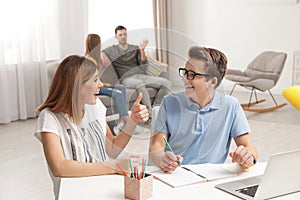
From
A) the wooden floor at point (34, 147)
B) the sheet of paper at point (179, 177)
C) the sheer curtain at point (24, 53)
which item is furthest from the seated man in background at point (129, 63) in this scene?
the sheer curtain at point (24, 53)

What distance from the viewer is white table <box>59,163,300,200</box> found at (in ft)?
5.16

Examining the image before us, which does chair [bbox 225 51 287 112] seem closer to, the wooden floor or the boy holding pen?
the wooden floor

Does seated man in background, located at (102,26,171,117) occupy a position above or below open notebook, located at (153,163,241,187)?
above

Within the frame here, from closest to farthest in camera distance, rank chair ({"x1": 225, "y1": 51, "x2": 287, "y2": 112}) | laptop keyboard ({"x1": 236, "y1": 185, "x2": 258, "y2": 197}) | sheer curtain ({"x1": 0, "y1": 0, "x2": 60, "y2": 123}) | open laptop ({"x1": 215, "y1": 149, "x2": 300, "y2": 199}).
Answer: open laptop ({"x1": 215, "y1": 149, "x2": 300, "y2": 199})
laptop keyboard ({"x1": 236, "y1": 185, "x2": 258, "y2": 197})
sheer curtain ({"x1": 0, "y1": 0, "x2": 60, "y2": 123})
chair ({"x1": 225, "y1": 51, "x2": 287, "y2": 112})

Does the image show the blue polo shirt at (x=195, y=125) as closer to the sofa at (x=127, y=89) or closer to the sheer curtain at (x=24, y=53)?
the sofa at (x=127, y=89)

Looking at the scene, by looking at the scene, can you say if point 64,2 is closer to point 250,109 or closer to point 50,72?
point 50,72

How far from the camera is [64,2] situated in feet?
19.8

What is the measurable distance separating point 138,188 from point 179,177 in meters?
0.25

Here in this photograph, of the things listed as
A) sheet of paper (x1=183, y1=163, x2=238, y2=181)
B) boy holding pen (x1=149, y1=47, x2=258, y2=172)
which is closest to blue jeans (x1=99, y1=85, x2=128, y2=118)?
boy holding pen (x1=149, y1=47, x2=258, y2=172)

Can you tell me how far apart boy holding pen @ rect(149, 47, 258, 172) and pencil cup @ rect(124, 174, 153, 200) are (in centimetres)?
12

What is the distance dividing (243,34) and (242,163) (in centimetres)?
587

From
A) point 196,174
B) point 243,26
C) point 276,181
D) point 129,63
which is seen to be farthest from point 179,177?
point 243,26

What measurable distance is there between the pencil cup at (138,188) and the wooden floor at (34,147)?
6.14ft

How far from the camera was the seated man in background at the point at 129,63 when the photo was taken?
1483mm
